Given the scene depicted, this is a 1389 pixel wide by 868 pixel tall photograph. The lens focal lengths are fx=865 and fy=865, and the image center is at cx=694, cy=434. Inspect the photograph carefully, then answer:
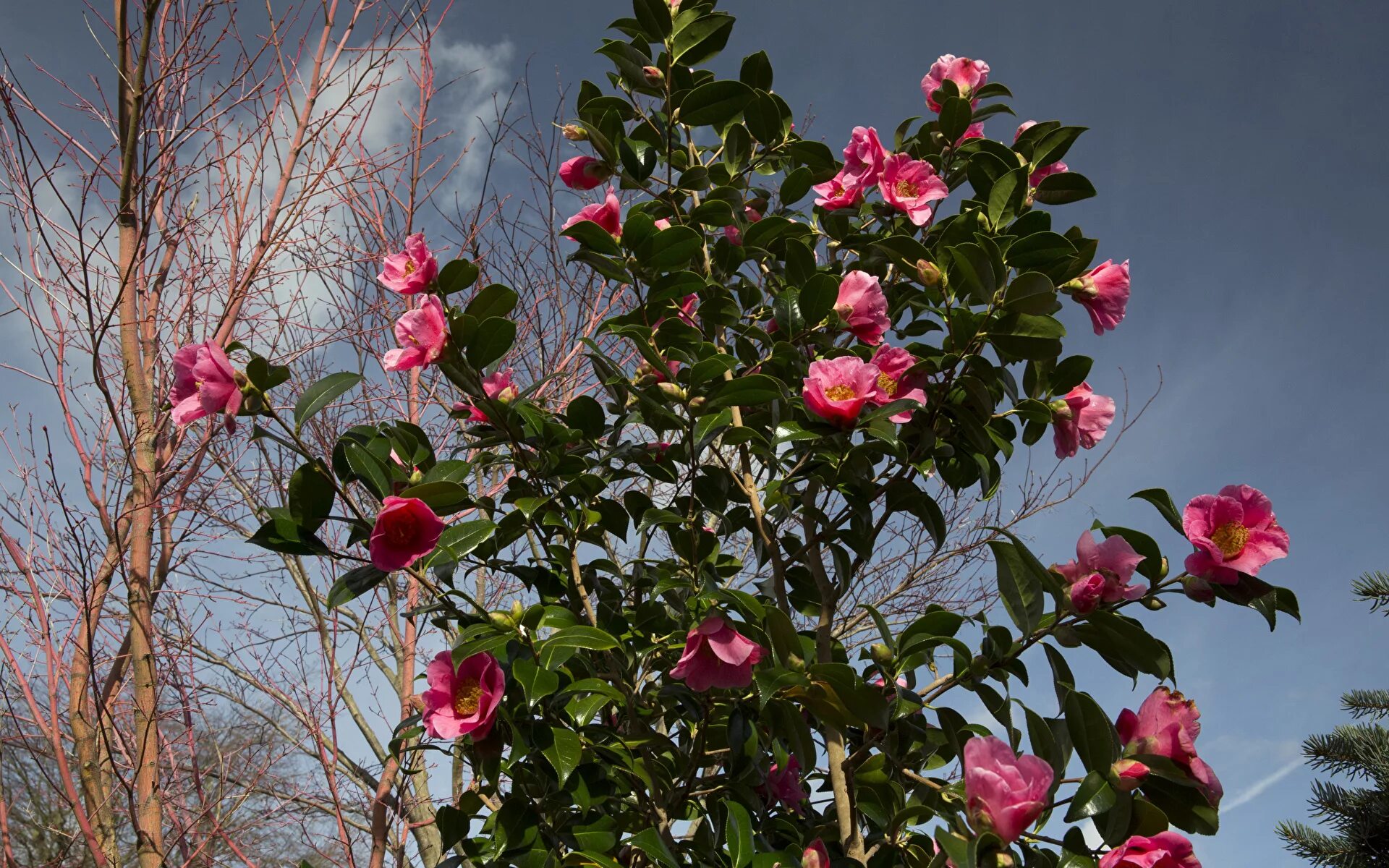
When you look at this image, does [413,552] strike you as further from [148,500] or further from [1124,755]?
[148,500]

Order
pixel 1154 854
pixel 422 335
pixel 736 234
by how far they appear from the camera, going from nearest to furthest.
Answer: pixel 1154 854 → pixel 422 335 → pixel 736 234

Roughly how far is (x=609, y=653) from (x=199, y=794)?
1191mm

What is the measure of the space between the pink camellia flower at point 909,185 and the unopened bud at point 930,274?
167 millimetres

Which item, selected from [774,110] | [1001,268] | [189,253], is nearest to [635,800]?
[1001,268]

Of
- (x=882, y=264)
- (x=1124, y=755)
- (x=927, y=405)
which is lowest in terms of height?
(x=1124, y=755)

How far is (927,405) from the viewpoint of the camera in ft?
3.81

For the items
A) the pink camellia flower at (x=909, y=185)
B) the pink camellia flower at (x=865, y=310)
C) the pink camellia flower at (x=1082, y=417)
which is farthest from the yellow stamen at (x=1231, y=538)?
the pink camellia flower at (x=909, y=185)

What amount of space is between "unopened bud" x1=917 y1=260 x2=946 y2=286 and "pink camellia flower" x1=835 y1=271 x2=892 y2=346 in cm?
7

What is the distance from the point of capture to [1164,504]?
992 millimetres

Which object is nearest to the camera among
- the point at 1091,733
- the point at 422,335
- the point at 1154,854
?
the point at 1154,854

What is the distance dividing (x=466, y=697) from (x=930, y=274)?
76cm

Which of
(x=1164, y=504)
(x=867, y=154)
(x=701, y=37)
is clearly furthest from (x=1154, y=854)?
(x=701, y=37)

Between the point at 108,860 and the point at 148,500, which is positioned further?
the point at 148,500

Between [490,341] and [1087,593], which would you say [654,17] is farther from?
[1087,593]
